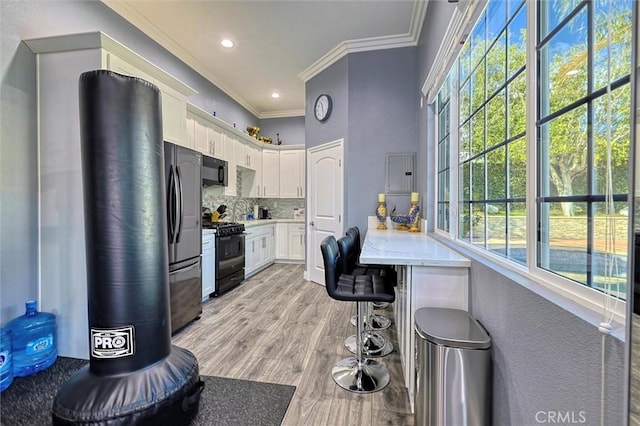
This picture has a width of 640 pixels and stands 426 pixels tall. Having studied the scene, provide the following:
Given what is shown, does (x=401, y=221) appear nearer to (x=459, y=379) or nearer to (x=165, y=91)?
(x=459, y=379)

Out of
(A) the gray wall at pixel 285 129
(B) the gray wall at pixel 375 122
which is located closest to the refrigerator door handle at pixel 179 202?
(B) the gray wall at pixel 375 122

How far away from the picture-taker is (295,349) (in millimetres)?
2352

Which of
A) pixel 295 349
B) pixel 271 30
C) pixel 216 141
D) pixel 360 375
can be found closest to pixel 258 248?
pixel 216 141

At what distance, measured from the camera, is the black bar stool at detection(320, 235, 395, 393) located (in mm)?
1738

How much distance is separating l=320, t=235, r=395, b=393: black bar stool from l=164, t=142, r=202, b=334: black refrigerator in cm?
151

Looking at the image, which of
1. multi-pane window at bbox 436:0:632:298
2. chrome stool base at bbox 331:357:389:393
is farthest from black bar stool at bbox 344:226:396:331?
multi-pane window at bbox 436:0:632:298

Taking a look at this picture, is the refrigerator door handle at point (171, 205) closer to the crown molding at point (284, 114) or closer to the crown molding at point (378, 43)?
the crown molding at point (378, 43)

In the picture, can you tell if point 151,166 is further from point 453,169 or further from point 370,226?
point 370,226

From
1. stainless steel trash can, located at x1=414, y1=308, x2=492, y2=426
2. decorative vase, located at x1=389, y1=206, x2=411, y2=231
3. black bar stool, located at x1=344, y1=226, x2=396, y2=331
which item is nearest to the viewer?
stainless steel trash can, located at x1=414, y1=308, x2=492, y2=426

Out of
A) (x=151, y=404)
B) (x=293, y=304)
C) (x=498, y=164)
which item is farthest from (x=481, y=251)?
(x=293, y=304)

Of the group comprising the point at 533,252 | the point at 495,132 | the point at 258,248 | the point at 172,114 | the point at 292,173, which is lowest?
the point at 258,248

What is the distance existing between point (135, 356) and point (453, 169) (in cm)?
243

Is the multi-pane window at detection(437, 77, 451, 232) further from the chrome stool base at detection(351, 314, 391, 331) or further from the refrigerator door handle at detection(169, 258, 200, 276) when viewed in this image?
the refrigerator door handle at detection(169, 258, 200, 276)

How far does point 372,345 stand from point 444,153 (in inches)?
72.0
